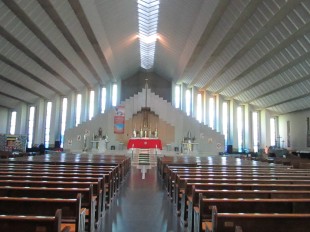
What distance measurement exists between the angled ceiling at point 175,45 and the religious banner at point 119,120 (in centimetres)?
297

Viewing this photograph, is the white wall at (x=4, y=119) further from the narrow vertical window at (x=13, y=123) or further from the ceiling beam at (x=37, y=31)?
the ceiling beam at (x=37, y=31)

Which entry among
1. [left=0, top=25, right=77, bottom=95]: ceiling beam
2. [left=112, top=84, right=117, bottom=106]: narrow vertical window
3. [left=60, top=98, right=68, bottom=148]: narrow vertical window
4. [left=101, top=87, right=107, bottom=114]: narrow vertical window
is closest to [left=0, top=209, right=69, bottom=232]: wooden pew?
[left=0, top=25, right=77, bottom=95]: ceiling beam

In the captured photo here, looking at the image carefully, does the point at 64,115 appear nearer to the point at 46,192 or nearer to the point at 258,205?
the point at 46,192

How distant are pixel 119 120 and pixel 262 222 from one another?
64.9 ft

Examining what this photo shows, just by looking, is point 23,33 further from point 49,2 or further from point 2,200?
point 2,200

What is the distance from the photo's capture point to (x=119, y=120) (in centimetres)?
2167

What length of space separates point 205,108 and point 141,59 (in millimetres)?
6851

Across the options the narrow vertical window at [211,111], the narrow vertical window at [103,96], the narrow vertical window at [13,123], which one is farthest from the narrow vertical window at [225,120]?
the narrow vertical window at [13,123]

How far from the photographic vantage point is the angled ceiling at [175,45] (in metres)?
11.3

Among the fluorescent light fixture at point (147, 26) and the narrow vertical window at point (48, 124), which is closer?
the fluorescent light fixture at point (147, 26)

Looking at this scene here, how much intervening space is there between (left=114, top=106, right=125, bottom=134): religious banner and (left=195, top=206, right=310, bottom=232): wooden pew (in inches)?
769

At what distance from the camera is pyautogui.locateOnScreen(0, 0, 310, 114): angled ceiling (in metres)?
11.3

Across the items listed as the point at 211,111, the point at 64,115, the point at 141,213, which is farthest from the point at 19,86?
the point at 141,213

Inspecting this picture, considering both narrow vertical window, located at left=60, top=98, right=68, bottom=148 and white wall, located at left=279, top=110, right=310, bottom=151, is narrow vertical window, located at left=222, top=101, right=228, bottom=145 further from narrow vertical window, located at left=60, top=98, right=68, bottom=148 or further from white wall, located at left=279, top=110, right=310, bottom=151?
narrow vertical window, located at left=60, top=98, right=68, bottom=148
